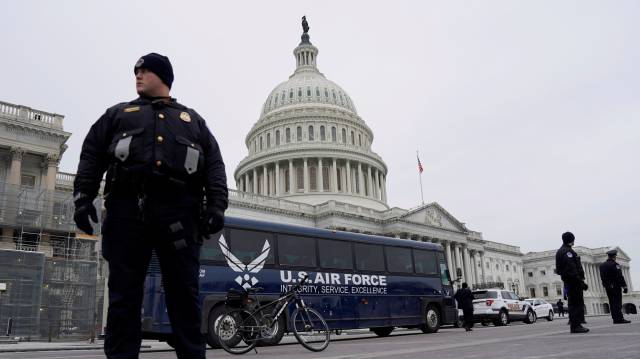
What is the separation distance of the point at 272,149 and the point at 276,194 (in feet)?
23.3

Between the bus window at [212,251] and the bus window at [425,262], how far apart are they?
903 cm

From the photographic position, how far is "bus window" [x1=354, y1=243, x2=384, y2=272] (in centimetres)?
1917

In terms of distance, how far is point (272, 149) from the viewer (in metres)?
78.5

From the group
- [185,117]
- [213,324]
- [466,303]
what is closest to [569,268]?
[213,324]

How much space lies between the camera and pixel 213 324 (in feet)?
46.5

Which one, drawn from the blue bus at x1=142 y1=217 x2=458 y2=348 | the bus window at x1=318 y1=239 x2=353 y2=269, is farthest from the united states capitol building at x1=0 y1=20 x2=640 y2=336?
the bus window at x1=318 y1=239 x2=353 y2=269

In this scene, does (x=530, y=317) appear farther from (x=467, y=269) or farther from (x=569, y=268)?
(x=467, y=269)

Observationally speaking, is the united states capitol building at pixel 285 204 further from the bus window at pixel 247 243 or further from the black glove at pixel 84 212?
the black glove at pixel 84 212

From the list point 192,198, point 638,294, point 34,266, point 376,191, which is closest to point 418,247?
point 192,198

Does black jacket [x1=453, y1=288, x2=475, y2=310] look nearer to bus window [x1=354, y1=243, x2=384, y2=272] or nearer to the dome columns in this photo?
bus window [x1=354, y1=243, x2=384, y2=272]

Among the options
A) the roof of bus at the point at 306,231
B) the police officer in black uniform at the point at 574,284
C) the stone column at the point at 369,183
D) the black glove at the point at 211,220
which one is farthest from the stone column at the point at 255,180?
the black glove at the point at 211,220

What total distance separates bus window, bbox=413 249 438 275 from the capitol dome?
166 ft

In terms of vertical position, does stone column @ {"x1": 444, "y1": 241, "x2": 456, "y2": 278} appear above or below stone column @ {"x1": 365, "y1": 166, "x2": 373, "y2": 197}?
below

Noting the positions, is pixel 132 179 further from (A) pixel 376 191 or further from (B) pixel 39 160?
(A) pixel 376 191
